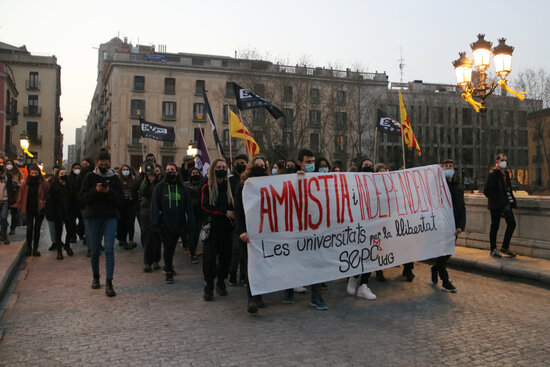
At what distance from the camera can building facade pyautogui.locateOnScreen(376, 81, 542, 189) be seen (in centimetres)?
4103

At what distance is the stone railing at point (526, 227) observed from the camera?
27.6 feet

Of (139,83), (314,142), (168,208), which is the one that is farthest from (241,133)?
(139,83)

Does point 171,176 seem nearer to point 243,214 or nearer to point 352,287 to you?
point 243,214

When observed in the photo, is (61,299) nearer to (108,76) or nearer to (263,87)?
(263,87)

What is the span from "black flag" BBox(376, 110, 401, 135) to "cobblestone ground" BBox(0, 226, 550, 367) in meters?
5.36

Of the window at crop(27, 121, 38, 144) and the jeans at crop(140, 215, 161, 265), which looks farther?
the window at crop(27, 121, 38, 144)

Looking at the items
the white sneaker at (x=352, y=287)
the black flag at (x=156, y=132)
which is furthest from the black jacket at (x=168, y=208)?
the black flag at (x=156, y=132)

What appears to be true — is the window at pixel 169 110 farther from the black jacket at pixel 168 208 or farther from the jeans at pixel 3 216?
the black jacket at pixel 168 208

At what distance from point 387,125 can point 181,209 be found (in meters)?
6.36

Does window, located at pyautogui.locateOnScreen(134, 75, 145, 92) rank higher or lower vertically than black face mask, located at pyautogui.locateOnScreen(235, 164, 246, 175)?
higher

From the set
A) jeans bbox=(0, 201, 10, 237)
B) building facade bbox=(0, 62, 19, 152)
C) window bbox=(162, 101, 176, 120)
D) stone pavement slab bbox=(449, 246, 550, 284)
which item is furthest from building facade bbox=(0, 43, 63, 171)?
stone pavement slab bbox=(449, 246, 550, 284)

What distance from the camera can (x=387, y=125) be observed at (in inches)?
456

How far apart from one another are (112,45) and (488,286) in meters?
89.0

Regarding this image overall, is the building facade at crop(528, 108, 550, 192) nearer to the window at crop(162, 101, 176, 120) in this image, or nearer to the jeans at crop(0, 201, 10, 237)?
the jeans at crop(0, 201, 10, 237)
